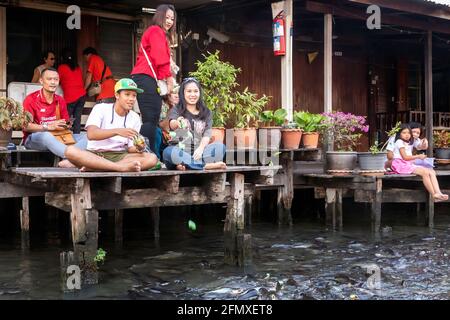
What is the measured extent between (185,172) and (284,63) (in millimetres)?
4695

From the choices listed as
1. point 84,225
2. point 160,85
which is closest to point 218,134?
point 160,85

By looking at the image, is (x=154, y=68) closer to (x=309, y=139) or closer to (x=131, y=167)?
(x=131, y=167)

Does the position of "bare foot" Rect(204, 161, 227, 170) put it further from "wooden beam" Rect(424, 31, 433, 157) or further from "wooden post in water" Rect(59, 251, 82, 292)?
"wooden beam" Rect(424, 31, 433, 157)

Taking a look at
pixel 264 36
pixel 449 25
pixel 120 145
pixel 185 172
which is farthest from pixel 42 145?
pixel 449 25

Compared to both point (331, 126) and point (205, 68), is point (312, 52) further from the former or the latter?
point (205, 68)

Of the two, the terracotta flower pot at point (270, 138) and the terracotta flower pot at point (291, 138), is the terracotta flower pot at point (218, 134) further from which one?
the terracotta flower pot at point (291, 138)

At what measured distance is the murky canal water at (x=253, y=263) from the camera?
5.75 m

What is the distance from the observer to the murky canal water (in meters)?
5.75

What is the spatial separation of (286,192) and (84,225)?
5077 millimetres

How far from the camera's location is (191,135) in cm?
679

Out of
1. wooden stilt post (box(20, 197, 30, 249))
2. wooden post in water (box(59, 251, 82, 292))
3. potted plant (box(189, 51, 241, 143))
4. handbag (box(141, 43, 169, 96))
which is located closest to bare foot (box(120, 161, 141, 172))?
wooden post in water (box(59, 251, 82, 292))

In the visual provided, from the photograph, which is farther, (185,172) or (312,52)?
(312,52)

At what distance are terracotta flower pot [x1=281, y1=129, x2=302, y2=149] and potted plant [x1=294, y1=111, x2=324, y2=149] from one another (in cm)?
18

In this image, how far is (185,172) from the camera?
6152mm
